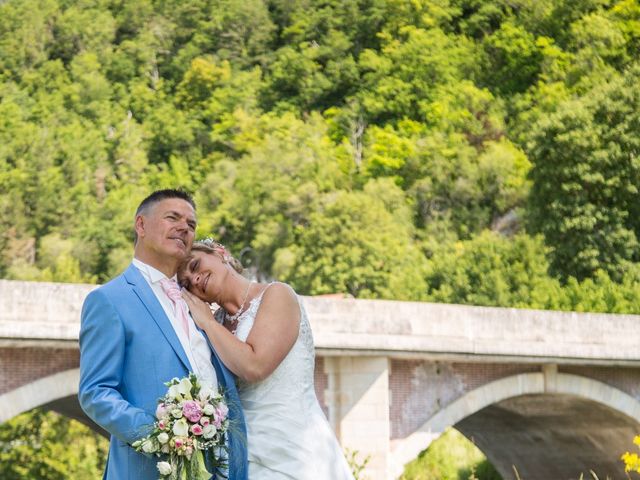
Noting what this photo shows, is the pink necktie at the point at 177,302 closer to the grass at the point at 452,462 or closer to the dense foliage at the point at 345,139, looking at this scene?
the grass at the point at 452,462

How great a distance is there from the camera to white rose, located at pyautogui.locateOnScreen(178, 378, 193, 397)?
4.39 metres

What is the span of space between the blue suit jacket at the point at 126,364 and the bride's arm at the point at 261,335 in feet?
0.68

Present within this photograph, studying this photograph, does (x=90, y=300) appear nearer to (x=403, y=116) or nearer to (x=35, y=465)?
(x=35, y=465)

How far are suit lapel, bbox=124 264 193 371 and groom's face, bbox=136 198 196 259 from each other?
11 centimetres

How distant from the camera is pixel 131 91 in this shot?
2359 inches

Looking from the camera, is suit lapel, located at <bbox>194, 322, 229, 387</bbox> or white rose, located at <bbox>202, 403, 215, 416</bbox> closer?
white rose, located at <bbox>202, 403, 215, 416</bbox>

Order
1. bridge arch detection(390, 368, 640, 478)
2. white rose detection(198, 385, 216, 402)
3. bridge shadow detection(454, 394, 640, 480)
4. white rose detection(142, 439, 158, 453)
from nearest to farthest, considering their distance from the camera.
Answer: white rose detection(142, 439, 158, 453)
white rose detection(198, 385, 216, 402)
bridge arch detection(390, 368, 640, 478)
bridge shadow detection(454, 394, 640, 480)

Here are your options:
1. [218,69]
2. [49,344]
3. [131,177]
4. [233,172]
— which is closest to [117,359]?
[49,344]

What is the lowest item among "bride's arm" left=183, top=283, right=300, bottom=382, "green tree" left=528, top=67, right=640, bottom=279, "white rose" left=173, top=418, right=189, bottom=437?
"white rose" left=173, top=418, right=189, bottom=437

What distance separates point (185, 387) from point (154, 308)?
0.36 metres

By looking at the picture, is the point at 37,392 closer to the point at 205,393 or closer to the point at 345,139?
the point at 205,393

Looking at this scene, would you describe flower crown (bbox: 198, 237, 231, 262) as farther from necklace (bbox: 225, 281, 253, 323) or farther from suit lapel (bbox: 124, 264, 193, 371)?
suit lapel (bbox: 124, 264, 193, 371)

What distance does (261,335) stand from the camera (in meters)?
4.96

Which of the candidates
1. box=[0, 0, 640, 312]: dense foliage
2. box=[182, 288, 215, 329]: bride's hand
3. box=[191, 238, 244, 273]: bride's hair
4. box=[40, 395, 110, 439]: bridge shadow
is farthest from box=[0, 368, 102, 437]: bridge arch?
box=[0, 0, 640, 312]: dense foliage
